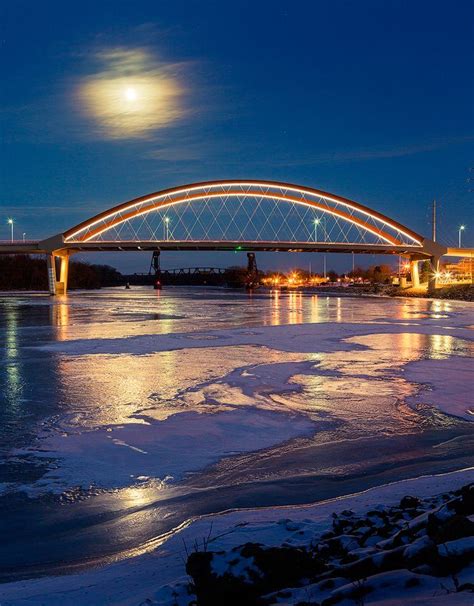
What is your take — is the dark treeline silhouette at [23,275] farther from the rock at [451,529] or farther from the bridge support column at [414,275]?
the rock at [451,529]

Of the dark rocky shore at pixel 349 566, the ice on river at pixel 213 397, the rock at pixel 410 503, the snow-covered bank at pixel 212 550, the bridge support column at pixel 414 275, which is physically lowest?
the ice on river at pixel 213 397

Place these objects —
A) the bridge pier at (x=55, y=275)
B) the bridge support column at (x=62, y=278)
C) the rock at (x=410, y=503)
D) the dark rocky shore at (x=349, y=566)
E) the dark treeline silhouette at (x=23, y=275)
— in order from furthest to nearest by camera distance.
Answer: the dark treeline silhouette at (x=23, y=275)
the bridge support column at (x=62, y=278)
the bridge pier at (x=55, y=275)
the rock at (x=410, y=503)
the dark rocky shore at (x=349, y=566)

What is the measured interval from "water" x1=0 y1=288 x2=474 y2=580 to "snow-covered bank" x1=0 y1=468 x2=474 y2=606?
25 cm

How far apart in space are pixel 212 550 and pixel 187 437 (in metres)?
3.72

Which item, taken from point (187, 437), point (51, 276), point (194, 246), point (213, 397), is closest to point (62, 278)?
point (51, 276)

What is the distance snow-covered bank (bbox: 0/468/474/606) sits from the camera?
138 inches

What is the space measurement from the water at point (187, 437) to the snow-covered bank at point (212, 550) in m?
0.25

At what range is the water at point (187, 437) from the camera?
523 centimetres

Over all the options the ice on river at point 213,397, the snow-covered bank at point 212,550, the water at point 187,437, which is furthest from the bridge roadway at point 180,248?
the snow-covered bank at point 212,550

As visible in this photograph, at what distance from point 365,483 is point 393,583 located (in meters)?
2.69

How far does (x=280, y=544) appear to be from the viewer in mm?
4355

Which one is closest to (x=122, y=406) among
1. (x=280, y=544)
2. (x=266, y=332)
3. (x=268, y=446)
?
(x=268, y=446)

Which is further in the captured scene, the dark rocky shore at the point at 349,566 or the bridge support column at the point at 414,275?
the bridge support column at the point at 414,275

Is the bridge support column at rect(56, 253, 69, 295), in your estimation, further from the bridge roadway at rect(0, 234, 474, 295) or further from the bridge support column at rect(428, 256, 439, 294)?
the bridge support column at rect(428, 256, 439, 294)
